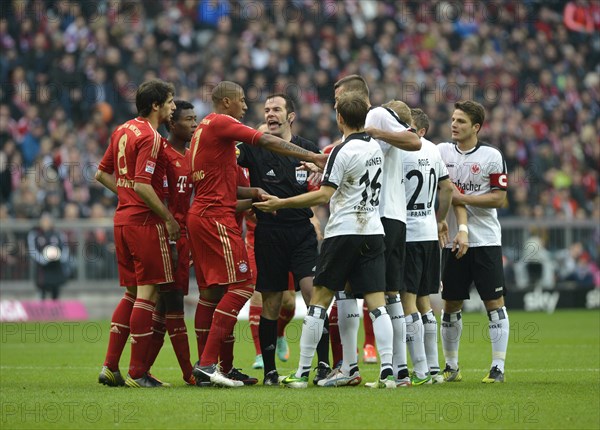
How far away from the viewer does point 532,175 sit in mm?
28391

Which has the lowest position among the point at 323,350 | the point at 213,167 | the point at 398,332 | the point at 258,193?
the point at 323,350

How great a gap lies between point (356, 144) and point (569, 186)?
2035 centimetres

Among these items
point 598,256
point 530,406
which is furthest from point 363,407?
point 598,256

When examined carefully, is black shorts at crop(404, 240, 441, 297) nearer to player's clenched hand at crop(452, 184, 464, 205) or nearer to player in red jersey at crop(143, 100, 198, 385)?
player's clenched hand at crop(452, 184, 464, 205)

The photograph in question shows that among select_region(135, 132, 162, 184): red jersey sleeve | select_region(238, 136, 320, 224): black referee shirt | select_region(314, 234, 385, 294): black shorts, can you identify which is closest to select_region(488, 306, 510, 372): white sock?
select_region(314, 234, 385, 294): black shorts

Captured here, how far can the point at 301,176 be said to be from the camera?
11.0m

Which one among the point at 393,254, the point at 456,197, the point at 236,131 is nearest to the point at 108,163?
the point at 236,131

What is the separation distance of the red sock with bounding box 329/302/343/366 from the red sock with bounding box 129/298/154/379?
6.34 feet

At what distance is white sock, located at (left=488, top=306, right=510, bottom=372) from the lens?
10.6m

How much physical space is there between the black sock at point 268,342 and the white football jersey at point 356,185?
1.25m

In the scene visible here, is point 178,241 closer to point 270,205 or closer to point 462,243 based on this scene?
point 270,205

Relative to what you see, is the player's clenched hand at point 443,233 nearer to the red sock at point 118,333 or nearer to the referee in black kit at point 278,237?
the referee in black kit at point 278,237

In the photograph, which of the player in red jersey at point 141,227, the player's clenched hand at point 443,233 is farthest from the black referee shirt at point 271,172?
the player's clenched hand at point 443,233

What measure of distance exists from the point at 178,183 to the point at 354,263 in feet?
6.80
